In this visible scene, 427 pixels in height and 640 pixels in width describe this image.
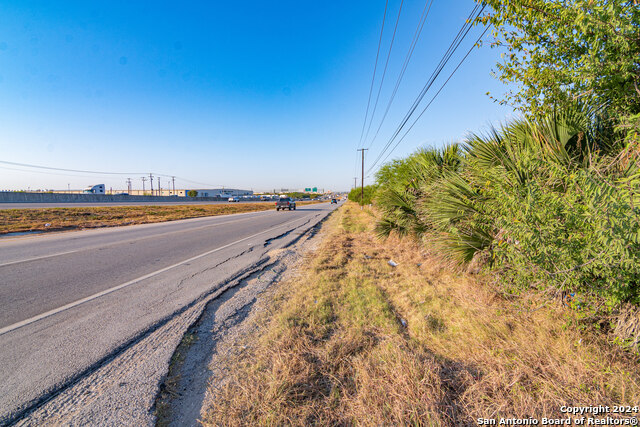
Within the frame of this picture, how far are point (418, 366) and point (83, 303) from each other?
439 centimetres

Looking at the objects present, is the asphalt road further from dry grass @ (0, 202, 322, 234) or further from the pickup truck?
the pickup truck

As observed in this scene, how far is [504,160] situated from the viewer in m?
3.09

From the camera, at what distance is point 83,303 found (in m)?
3.54

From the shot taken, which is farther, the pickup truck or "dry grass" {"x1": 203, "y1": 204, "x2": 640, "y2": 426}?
the pickup truck

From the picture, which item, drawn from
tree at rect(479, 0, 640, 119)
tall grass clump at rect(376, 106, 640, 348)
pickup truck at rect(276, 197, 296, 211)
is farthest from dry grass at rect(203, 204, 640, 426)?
pickup truck at rect(276, 197, 296, 211)

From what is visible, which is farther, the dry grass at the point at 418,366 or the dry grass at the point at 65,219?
the dry grass at the point at 65,219

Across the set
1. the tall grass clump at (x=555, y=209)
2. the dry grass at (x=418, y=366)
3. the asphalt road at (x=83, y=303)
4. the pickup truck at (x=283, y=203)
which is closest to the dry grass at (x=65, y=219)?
the asphalt road at (x=83, y=303)

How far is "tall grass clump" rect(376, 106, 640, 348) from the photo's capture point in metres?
1.65

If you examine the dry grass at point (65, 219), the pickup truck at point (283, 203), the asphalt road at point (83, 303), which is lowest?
the asphalt road at point (83, 303)

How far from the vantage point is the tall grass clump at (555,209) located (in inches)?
65.0

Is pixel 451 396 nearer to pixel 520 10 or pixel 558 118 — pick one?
pixel 558 118

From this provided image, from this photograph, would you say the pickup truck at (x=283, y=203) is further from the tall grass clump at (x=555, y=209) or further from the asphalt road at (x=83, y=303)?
the tall grass clump at (x=555, y=209)

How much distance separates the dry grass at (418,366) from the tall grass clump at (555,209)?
448 mm

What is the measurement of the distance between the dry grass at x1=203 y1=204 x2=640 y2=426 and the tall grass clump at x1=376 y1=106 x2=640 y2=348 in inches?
17.7
